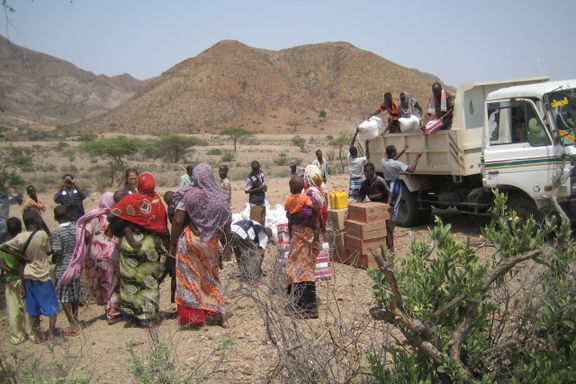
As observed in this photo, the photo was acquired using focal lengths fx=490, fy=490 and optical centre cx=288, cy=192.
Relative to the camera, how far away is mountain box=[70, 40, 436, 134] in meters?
64.2

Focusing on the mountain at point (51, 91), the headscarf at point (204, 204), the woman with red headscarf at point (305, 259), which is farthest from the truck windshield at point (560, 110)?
the mountain at point (51, 91)

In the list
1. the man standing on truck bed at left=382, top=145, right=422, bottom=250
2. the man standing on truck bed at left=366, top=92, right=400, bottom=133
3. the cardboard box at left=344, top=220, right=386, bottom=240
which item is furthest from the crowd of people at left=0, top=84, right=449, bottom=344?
the man standing on truck bed at left=366, top=92, right=400, bottom=133

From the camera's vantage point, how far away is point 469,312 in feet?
8.30

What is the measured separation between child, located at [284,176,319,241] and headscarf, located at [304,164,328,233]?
0.42 feet

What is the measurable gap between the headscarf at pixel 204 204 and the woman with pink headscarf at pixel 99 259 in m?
0.97

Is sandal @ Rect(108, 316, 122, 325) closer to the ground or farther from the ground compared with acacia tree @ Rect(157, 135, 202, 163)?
closer to the ground

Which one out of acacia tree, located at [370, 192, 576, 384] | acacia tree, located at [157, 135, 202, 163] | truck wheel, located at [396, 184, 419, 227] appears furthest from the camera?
acacia tree, located at [157, 135, 202, 163]

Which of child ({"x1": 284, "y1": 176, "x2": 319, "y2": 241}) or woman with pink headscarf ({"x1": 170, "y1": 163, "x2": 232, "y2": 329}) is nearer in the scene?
woman with pink headscarf ({"x1": 170, "y1": 163, "x2": 232, "y2": 329})

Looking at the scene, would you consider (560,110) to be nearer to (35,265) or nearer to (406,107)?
(406,107)

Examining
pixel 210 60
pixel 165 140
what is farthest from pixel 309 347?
pixel 210 60

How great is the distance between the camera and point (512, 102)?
22.8 ft

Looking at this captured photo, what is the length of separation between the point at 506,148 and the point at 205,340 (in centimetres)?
Answer: 492

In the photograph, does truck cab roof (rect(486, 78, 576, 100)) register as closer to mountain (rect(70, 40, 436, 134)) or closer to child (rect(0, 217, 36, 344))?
child (rect(0, 217, 36, 344))

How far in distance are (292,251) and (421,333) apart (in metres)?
2.59
